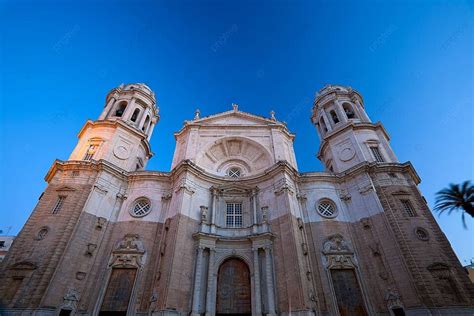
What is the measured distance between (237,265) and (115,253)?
31.2 feet

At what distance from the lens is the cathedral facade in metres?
17.1

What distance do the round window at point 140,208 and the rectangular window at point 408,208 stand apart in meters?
21.6

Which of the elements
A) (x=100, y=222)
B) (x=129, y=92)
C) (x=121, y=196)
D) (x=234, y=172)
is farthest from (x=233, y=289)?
(x=129, y=92)

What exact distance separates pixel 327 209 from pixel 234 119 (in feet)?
49.3

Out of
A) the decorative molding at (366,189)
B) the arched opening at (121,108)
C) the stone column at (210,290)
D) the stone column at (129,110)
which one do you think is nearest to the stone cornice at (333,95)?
the decorative molding at (366,189)

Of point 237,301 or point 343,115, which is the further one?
point 343,115

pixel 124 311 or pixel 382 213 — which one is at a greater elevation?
pixel 382 213

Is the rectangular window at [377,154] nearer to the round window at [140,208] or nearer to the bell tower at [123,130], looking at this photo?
the round window at [140,208]

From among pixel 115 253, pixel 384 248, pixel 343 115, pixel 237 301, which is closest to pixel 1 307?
pixel 115 253

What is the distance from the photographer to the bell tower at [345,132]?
85.7 ft

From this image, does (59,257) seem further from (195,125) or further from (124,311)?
(195,125)

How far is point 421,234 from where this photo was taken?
19500 millimetres

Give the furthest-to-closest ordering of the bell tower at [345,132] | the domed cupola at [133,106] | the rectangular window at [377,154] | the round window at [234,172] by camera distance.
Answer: the domed cupola at [133,106], the round window at [234,172], the bell tower at [345,132], the rectangular window at [377,154]

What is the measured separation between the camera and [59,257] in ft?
58.4
